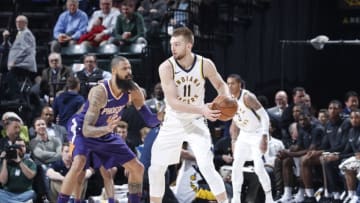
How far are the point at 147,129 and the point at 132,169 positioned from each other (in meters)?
3.73

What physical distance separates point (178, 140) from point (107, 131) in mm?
805

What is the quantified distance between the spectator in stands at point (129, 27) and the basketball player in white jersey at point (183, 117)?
18.4 feet

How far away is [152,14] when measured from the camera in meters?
17.4

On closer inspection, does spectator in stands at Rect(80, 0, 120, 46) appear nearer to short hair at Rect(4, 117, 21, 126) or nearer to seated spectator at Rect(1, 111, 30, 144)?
seated spectator at Rect(1, 111, 30, 144)

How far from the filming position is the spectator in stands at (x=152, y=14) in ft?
54.5

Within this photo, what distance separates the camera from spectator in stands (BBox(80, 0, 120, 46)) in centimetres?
1705

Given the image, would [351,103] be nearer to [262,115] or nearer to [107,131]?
[262,115]

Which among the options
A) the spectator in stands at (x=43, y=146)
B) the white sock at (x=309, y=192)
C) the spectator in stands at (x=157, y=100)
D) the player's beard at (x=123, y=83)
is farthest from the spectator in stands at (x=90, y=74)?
the player's beard at (x=123, y=83)

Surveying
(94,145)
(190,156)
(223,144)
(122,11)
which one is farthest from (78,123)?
(122,11)

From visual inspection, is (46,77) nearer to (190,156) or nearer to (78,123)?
(190,156)

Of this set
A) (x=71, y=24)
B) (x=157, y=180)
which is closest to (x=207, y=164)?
(x=157, y=180)

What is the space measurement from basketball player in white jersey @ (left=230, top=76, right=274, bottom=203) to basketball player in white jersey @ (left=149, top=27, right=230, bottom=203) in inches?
93.3

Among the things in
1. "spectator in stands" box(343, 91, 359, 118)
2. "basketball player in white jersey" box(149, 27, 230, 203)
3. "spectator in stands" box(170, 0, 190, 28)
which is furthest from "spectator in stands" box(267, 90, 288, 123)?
"basketball player in white jersey" box(149, 27, 230, 203)

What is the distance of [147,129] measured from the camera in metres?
15.0
